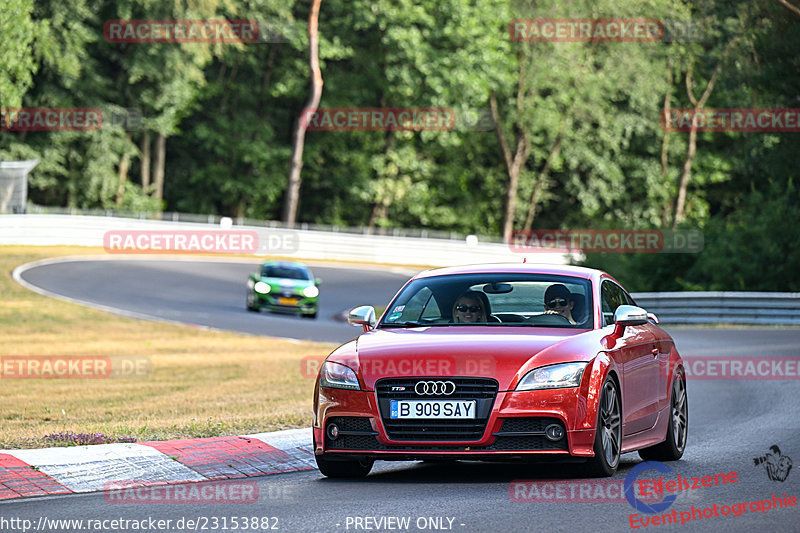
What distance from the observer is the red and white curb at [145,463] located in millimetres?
8852

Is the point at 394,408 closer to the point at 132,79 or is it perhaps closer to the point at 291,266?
the point at 291,266

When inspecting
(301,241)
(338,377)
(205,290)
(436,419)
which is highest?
(338,377)

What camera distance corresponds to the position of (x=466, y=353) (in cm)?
891

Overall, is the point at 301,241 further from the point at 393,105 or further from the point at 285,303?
the point at 285,303

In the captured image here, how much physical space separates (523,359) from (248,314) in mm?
25300

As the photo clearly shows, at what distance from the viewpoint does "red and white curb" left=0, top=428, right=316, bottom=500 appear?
8852 millimetres

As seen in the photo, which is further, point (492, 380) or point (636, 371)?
point (636, 371)

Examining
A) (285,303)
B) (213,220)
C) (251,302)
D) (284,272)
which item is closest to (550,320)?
(285,303)

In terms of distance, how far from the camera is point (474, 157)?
2889 inches

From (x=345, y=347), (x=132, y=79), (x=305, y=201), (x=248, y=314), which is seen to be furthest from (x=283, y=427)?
(x=305, y=201)

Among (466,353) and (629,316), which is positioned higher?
(629,316)

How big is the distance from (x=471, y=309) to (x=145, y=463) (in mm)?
2662

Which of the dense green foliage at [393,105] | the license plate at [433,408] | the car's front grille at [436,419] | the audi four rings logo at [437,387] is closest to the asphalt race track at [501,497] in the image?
the car's front grille at [436,419]

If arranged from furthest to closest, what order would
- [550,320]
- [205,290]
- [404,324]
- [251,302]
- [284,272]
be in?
[205,290] < [284,272] < [251,302] < [404,324] < [550,320]
